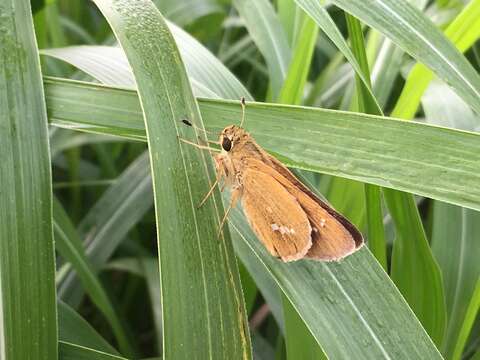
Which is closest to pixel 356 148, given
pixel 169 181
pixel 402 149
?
pixel 402 149

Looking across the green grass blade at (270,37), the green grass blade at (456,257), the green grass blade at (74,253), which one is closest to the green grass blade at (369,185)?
the green grass blade at (456,257)

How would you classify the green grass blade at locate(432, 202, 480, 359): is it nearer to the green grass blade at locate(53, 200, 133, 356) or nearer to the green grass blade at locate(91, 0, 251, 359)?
the green grass blade at locate(91, 0, 251, 359)

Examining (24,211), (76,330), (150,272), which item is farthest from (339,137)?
(150,272)

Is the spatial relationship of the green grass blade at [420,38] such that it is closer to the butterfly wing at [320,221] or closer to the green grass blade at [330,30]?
the green grass blade at [330,30]

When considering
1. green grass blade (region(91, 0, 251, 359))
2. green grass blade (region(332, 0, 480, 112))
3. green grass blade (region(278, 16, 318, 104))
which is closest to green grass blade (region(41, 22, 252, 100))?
green grass blade (region(278, 16, 318, 104))

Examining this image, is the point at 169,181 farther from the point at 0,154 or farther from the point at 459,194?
the point at 459,194
